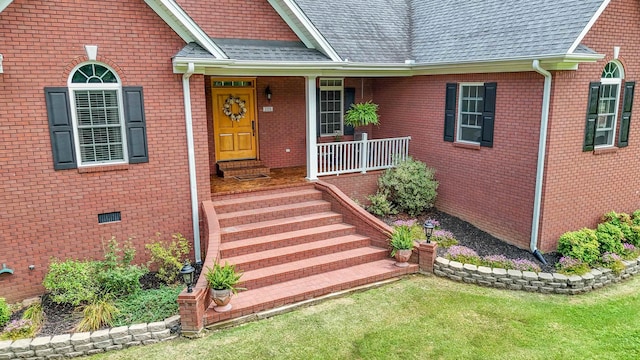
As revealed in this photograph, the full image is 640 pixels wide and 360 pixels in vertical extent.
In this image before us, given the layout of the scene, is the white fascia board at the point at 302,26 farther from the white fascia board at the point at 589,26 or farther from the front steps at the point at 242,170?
the white fascia board at the point at 589,26

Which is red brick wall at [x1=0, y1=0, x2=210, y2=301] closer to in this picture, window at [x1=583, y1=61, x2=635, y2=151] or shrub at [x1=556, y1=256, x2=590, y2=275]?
shrub at [x1=556, y1=256, x2=590, y2=275]

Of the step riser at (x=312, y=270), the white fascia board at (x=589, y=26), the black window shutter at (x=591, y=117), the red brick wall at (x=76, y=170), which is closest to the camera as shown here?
the red brick wall at (x=76, y=170)

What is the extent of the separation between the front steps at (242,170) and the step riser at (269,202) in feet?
5.40

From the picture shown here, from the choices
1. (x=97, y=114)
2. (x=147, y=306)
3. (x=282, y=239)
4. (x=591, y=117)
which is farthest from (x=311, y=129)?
(x=591, y=117)

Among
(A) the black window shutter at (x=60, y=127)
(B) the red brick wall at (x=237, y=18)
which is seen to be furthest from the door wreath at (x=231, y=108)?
(A) the black window shutter at (x=60, y=127)

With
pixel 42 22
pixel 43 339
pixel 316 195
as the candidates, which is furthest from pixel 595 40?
pixel 43 339

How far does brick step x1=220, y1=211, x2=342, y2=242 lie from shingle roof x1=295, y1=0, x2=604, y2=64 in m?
4.53

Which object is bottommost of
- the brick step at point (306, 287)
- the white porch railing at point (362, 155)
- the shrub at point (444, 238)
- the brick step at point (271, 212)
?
the brick step at point (306, 287)

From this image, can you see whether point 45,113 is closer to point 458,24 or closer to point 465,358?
point 465,358

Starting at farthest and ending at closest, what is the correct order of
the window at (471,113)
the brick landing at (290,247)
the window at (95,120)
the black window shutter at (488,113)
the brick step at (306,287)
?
the window at (471,113) → the black window shutter at (488,113) → the window at (95,120) → the brick landing at (290,247) → the brick step at (306,287)

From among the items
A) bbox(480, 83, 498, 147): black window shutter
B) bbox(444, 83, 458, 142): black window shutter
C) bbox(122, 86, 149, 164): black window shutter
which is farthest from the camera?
bbox(444, 83, 458, 142): black window shutter

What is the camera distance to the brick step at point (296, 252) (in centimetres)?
816

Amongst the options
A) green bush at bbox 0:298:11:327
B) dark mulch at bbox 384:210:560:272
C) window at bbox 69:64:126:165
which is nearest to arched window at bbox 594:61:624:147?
dark mulch at bbox 384:210:560:272

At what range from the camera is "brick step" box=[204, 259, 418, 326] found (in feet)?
23.2
